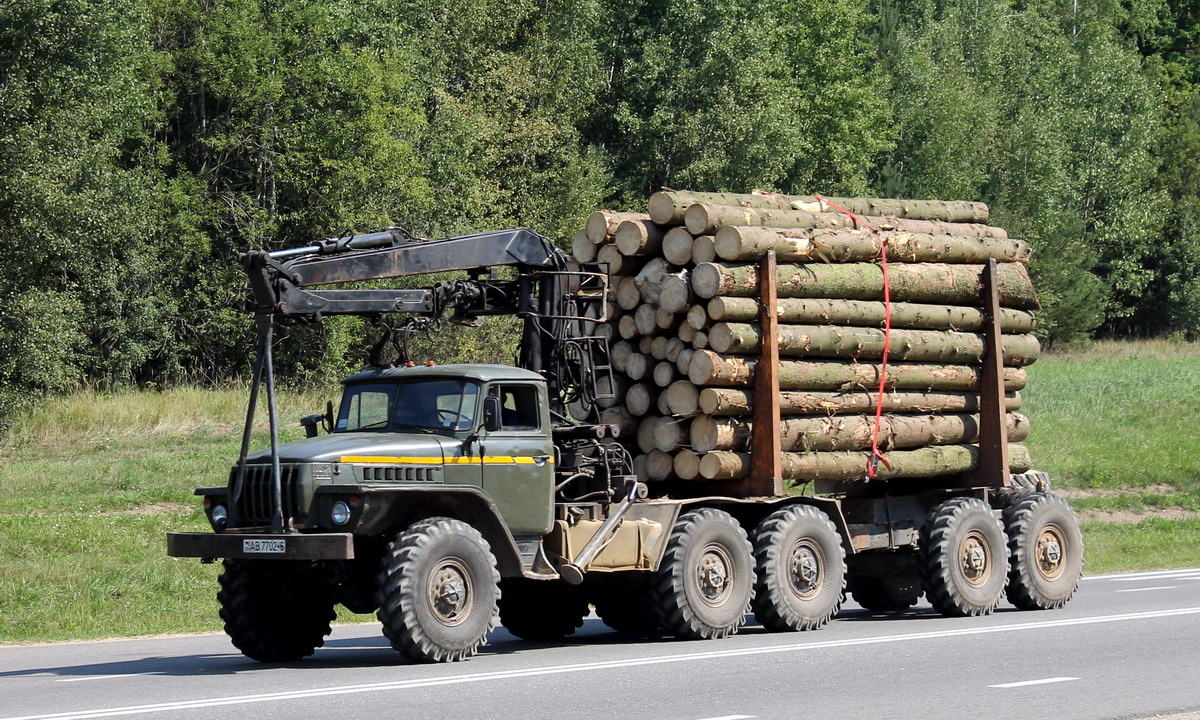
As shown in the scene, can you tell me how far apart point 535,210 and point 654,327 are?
3233cm

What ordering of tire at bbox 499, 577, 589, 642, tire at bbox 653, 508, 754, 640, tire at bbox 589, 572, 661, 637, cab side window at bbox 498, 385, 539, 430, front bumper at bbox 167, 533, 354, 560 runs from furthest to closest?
tire at bbox 499, 577, 589, 642, tire at bbox 589, 572, 661, 637, tire at bbox 653, 508, 754, 640, cab side window at bbox 498, 385, 539, 430, front bumper at bbox 167, 533, 354, 560

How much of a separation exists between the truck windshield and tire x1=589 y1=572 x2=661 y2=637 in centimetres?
251

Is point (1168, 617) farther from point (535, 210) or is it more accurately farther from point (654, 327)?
point (535, 210)

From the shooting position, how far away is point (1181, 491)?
34188 mm

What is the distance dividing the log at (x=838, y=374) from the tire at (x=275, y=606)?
4782 millimetres

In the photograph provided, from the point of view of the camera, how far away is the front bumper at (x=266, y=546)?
41.0 ft

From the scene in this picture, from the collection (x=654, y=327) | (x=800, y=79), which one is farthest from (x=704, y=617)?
(x=800, y=79)

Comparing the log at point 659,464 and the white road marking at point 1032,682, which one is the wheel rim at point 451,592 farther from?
the white road marking at point 1032,682

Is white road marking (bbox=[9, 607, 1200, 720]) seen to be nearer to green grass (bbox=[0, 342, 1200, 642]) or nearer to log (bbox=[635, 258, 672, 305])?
log (bbox=[635, 258, 672, 305])

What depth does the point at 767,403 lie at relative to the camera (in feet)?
54.4

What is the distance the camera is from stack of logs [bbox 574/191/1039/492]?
54.4ft

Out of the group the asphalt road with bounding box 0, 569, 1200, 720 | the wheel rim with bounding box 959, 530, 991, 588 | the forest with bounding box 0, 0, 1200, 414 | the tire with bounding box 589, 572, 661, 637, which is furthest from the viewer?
the forest with bounding box 0, 0, 1200, 414

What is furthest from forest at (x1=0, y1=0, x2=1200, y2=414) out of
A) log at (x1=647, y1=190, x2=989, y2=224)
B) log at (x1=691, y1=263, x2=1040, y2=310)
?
log at (x1=691, y1=263, x2=1040, y2=310)

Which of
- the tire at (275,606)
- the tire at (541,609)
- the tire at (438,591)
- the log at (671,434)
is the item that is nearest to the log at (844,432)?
the log at (671,434)
